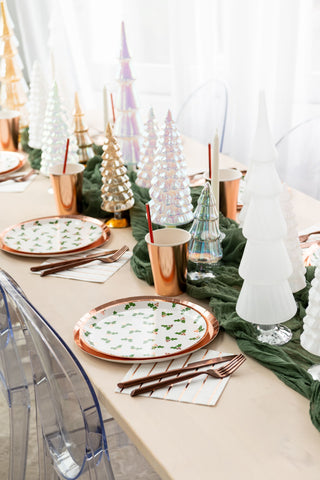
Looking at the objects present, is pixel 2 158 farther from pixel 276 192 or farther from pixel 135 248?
pixel 276 192

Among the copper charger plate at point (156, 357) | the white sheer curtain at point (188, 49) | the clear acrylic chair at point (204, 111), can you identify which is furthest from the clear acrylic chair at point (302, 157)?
the copper charger plate at point (156, 357)

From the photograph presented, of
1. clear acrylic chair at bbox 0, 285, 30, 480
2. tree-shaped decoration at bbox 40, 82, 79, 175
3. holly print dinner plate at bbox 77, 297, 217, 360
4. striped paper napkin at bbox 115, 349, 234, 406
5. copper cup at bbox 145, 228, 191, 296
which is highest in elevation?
tree-shaped decoration at bbox 40, 82, 79, 175

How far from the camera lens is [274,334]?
3.40 feet

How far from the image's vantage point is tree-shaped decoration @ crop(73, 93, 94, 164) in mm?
1925

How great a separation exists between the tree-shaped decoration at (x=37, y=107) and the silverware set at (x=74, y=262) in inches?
31.5

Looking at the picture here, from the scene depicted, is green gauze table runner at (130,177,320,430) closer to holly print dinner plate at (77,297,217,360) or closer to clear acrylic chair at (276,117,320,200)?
holly print dinner plate at (77,297,217,360)

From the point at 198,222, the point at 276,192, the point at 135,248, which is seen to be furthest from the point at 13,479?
the point at 276,192

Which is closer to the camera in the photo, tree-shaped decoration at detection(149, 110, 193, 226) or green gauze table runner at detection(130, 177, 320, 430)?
green gauze table runner at detection(130, 177, 320, 430)

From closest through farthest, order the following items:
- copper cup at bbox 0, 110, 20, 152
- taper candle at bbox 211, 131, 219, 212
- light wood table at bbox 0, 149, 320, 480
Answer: light wood table at bbox 0, 149, 320, 480 < taper candle at bbox 211, 131, 219, 212 < copper cup at bbox 0, 110, 20, 152

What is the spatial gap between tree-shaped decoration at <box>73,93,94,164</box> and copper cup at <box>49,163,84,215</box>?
0.95 ft

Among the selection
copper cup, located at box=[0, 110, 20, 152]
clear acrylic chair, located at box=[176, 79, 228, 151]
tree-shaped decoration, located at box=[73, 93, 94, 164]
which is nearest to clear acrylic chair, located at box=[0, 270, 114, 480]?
tree-shaped decoration, located at box=[73, 93, 94, 164]

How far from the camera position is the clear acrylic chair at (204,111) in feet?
9.04

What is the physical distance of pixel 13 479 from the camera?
132 cm

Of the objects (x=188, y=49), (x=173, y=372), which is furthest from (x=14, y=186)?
(x=188, y=49)
